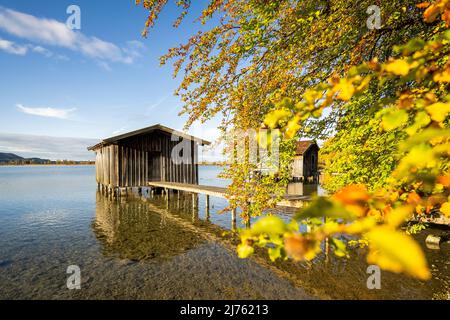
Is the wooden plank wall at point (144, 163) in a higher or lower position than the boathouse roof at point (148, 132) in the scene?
lower

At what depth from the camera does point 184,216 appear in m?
15.2

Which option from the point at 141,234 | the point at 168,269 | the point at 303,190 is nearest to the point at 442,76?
the point at 168,269

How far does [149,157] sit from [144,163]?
1.39m

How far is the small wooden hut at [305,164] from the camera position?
38438mm

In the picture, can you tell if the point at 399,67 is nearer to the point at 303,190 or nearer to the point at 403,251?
the point at 403,251

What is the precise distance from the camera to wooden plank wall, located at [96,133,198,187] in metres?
21.1

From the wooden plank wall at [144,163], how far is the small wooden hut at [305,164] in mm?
19978

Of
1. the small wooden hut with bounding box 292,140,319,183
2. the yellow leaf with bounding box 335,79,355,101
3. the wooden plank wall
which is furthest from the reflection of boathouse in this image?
the small wooden hut with bounding box 292,140,319,183

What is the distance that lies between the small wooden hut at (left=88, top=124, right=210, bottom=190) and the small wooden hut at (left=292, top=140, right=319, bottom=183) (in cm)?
1978

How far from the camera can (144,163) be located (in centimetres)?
2198

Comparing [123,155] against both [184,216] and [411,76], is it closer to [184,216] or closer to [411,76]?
[184,216]

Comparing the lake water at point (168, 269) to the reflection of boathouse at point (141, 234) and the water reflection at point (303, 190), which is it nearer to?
the reflection of boathouse at point (141, 234)

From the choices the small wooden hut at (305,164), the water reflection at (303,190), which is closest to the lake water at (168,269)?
the water reflection at (303,190)

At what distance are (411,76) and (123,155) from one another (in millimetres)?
21850
